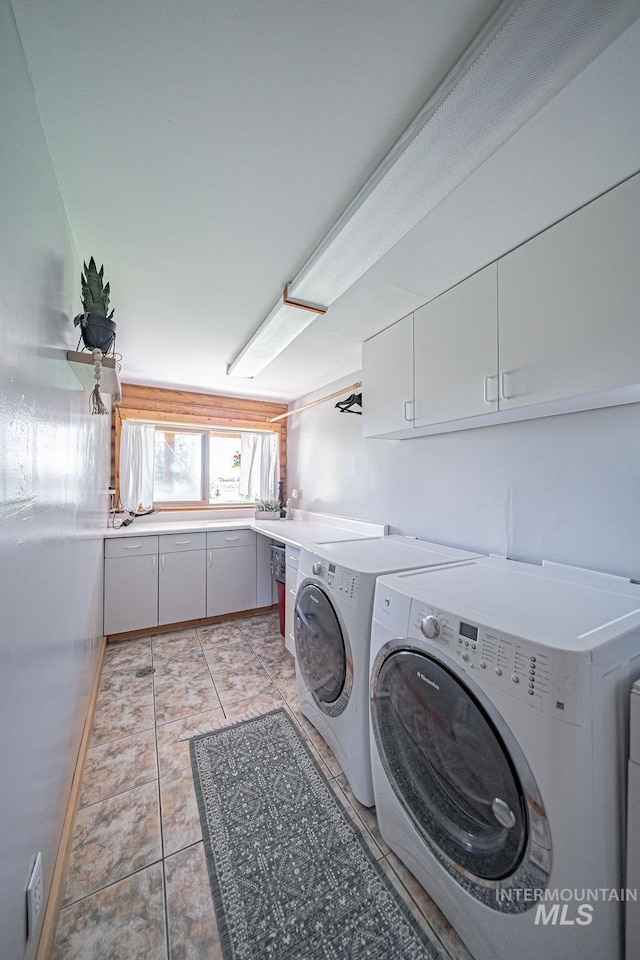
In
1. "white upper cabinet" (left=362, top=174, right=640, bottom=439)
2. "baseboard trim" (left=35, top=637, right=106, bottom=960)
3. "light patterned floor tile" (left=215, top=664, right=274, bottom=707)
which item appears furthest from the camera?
"light patterned floor tile" (left=215, top=664, right=274, bottom=707)

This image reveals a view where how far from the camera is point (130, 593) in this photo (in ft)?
9.30

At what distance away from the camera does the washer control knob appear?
96 centimetres

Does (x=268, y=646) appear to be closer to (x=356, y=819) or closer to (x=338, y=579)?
(x=356, y=819)

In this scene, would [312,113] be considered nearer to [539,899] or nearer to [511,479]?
[511,479]

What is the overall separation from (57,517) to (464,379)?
165cm

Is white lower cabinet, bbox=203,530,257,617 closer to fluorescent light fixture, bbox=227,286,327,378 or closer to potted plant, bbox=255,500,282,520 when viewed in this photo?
potted plant, bbox=255,500,282,520

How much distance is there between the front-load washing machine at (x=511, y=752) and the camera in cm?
71

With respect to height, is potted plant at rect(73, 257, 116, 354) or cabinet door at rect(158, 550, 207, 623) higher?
potted plant at rect(73, 257, 116, 354)

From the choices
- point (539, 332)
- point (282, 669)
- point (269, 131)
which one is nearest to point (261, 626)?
point (282, 669)

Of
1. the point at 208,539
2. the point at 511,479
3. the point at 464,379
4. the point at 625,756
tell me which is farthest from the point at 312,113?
the point at 208,539

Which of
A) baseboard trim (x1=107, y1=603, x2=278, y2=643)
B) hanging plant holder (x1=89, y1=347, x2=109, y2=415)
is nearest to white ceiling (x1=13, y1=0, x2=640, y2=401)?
hanging plant holder (x1=89, y1=347, x2=109, y2=415)

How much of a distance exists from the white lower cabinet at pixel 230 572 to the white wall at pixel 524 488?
124cm

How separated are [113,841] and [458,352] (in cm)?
237

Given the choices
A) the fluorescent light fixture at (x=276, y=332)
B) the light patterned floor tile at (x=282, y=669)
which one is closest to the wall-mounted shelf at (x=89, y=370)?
the fluorescent light fixture at (x=276, y=332)
